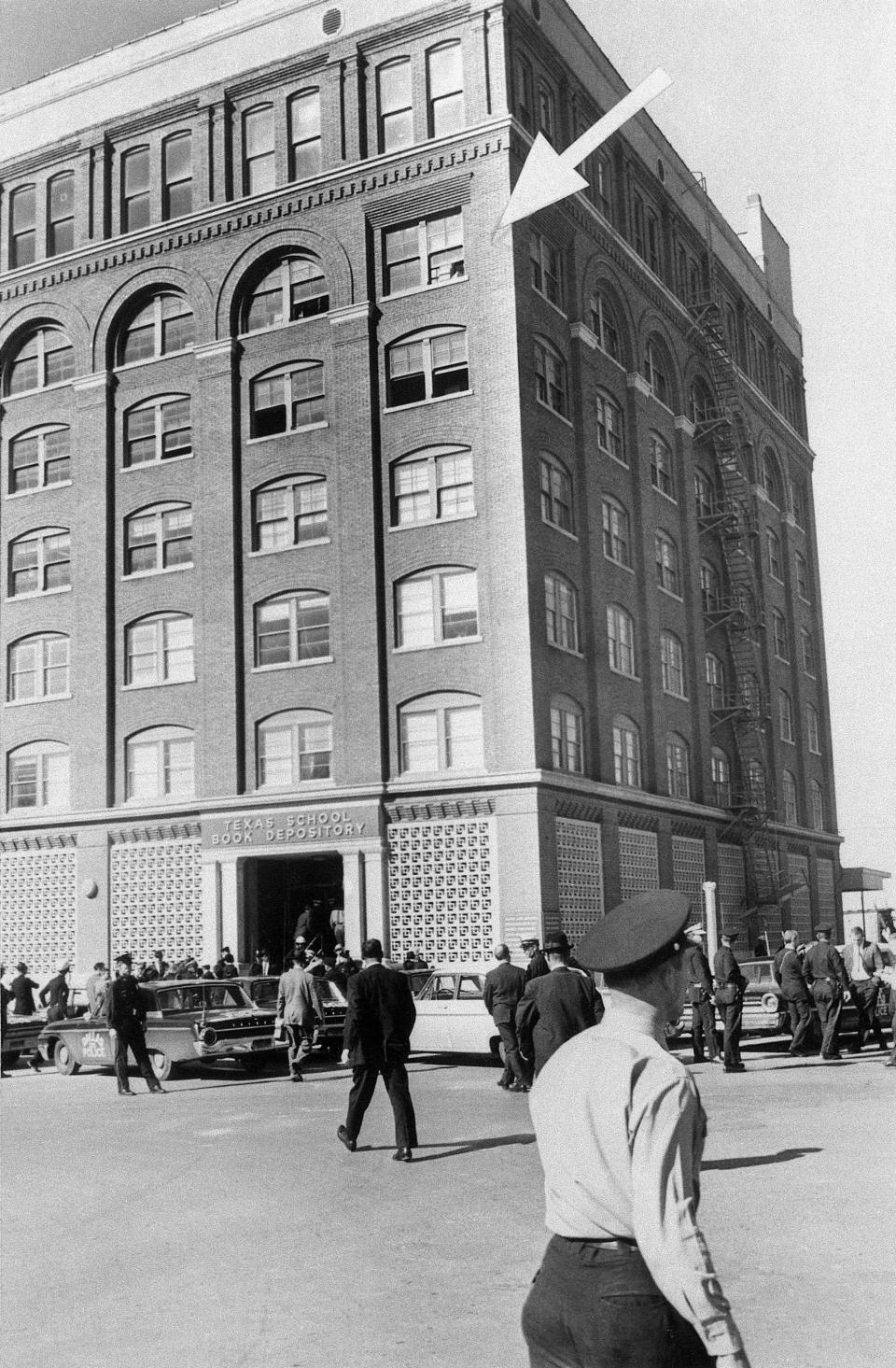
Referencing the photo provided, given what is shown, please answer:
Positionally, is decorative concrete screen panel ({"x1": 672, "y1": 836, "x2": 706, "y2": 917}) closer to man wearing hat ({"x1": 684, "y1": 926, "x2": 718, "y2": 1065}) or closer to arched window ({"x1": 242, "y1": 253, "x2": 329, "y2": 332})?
arched window ({"x1": 242, "y1": 253, "x2": 329, "y2": 332})

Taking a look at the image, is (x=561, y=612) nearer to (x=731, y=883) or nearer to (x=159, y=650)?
(x=159, y=650)

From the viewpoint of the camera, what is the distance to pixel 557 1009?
38.4ft

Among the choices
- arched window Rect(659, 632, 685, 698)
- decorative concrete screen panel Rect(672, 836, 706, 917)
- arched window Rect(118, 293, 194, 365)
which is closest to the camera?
arched window Rect(118, 293, 194, 365)

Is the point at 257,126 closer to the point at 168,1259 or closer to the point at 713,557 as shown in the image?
the point at 713,557

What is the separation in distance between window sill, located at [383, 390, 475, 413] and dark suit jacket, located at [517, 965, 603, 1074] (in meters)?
22.9

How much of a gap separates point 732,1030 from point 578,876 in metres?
14.6

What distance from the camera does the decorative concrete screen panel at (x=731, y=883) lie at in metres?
41.4

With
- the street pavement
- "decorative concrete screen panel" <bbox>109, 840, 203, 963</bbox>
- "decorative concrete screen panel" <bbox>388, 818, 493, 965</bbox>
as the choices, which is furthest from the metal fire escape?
the street pavement

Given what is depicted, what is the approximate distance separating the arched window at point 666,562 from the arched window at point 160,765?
13.9 m

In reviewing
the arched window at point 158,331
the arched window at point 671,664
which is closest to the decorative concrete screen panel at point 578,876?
the arched window at point 671,664

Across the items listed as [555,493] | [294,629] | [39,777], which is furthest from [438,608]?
[39,777]

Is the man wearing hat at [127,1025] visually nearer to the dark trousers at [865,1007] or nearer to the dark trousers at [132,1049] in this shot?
the dark trousers at [132,1049]

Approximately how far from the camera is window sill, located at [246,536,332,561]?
112 ft

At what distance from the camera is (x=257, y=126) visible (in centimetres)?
3647
